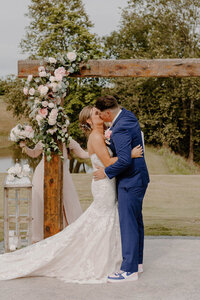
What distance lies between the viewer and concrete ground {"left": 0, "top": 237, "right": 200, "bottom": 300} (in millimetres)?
4035

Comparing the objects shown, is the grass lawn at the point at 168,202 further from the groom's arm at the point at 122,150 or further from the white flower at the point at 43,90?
the groom's arm at the point at 122,150

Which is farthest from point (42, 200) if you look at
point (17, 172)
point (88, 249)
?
point (88, 249)

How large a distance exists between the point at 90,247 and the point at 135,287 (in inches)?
22.8

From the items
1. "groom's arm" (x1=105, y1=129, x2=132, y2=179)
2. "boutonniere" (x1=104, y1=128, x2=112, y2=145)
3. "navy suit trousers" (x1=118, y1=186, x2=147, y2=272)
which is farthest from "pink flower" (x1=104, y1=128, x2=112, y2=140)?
"navy suit trousers" (x1=118, y1=186, x2=147, y2=272)

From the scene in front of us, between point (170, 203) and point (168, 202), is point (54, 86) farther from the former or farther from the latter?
point (168, 202)

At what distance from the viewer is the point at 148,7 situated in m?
23.9

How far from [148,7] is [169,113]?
5.85 meters

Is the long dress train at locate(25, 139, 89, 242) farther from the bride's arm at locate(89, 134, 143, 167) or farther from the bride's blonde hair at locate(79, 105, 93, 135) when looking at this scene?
the bride's arm at locate(89, 134, 143, 167)

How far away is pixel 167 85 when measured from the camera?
22.8 m

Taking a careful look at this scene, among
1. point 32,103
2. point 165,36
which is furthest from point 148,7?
point 32,103

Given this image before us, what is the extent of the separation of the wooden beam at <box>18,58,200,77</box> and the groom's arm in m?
1.30

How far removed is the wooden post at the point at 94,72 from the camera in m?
5.21

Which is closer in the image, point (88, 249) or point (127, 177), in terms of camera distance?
point (127, 177)

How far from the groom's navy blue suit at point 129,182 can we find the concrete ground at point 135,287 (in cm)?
24
